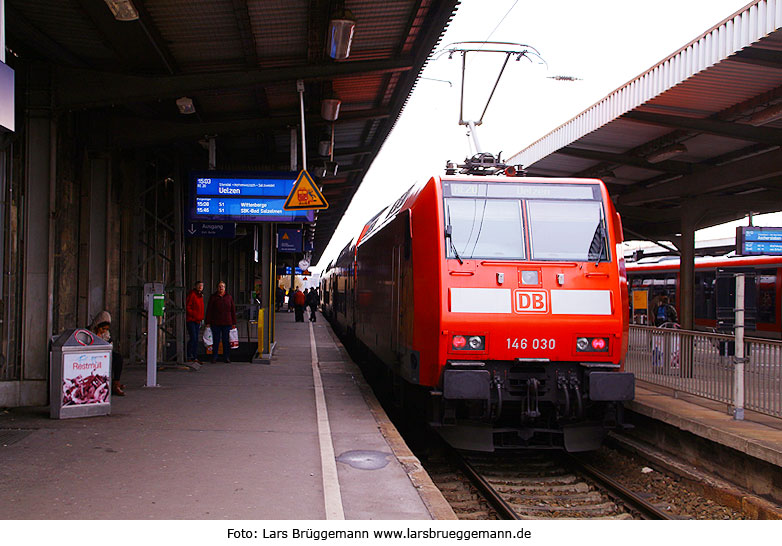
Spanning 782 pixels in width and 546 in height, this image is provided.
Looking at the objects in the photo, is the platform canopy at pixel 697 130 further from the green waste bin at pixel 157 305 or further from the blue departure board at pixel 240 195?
the green waste bin at pixel 157 305

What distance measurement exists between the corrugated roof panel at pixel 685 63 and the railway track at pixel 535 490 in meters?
5.49

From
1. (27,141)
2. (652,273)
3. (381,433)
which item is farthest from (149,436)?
(652,273)

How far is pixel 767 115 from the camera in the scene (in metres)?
10.5

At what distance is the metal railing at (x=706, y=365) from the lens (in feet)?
27.4

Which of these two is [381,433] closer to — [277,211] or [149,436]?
[149,436]

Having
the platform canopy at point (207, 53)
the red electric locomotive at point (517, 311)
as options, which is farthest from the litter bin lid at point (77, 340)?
the red electric locomotive at point (517, 311)

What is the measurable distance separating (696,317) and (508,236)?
18110 mm

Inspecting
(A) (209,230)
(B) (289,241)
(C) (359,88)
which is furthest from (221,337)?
(B) (289,241)

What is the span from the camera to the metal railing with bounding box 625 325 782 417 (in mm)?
8352

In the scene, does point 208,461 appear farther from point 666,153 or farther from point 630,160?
point 630,160

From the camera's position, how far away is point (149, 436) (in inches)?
294

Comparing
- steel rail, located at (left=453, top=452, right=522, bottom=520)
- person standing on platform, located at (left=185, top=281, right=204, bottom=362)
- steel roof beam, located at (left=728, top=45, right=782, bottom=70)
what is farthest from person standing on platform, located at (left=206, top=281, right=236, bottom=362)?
steel roof beam, located at (left=728, top=45, right=782, bottom=70)

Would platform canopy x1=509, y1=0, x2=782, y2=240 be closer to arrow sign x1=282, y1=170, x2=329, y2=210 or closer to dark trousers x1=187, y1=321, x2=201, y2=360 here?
arrow sign x1=282, y1=170, x2=329, y2=210

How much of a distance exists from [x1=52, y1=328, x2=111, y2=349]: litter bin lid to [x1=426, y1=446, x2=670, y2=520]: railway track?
4371 mm
